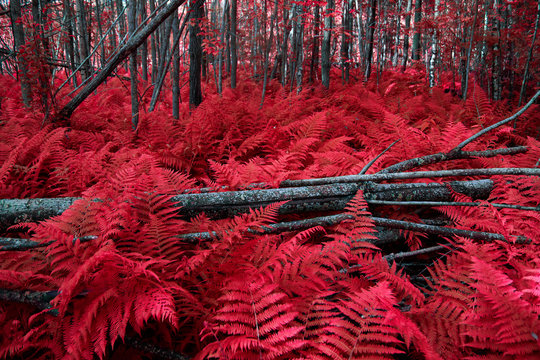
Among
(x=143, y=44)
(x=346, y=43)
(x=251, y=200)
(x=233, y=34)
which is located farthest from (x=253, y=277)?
(x=346, y=43)

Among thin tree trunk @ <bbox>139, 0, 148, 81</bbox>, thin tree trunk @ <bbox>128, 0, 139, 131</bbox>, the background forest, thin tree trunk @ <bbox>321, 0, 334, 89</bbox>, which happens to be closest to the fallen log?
the background forest

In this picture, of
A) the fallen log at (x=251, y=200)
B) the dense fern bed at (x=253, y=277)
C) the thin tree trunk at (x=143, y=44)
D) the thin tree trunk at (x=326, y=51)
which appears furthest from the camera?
the thin tree trunk at (x=326, y=51)

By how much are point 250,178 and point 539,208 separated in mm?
2320

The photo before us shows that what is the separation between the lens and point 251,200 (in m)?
2.40

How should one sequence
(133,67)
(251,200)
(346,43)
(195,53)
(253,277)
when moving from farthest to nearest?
(346,43)
(195,53)
(133,67)
(251,200)
(253,277)

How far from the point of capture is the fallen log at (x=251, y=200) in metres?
2.31

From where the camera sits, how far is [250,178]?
274 centimetres

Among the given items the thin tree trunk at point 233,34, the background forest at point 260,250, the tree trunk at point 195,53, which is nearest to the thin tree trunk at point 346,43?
the thin tree trunk at point 233,34

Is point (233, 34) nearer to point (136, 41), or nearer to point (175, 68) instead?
point (175, 68)

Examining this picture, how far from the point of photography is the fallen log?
2.31 m

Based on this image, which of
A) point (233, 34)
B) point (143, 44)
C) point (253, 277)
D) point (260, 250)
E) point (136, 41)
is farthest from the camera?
point (233, 34)

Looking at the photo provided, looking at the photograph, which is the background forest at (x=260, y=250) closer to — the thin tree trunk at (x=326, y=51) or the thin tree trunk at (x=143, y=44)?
the thin tree trunk at (x=143, y=44)

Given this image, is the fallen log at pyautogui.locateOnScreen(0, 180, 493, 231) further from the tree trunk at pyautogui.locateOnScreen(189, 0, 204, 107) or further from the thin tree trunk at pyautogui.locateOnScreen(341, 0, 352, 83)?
the thin tree trunk at pyautogui.locateOnScreen(341, 0, 352, 83)

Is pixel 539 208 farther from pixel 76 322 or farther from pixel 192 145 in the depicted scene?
pixel 192 145
